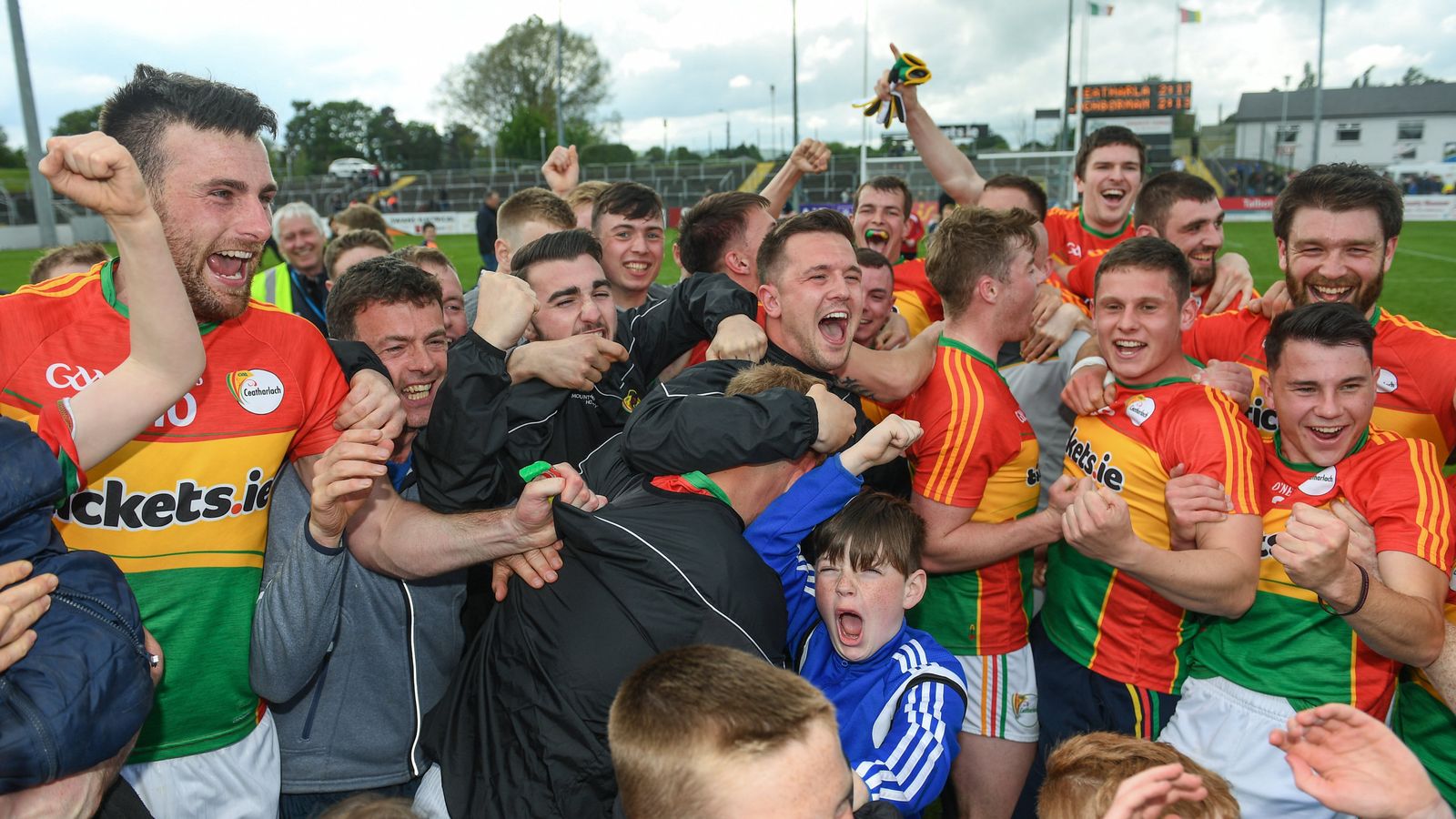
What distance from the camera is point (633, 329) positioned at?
12.4 ft

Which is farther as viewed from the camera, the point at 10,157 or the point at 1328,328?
the point at 10,157

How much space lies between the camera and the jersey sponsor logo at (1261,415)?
349cm

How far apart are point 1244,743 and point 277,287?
6420 mm

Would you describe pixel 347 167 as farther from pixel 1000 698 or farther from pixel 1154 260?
pixel 1000 698

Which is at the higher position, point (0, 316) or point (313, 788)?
point (0, 316)

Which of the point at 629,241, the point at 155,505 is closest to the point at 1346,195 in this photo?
the point at 629,241

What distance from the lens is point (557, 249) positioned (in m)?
3.53

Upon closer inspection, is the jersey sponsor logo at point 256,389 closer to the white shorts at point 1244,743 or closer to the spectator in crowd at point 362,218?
the white shorts at point 1244,743

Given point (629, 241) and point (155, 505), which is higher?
point (629, 241)

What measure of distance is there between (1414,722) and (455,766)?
9.67 feet

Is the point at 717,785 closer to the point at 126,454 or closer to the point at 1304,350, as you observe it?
the point at 126,454

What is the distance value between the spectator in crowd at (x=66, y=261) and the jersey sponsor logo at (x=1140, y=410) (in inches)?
178

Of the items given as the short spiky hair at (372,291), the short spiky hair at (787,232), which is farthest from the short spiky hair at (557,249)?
the short spiky hair at (787,232)

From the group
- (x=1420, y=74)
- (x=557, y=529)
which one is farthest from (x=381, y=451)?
(x=1420, y=74)
